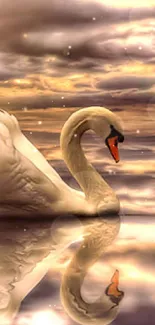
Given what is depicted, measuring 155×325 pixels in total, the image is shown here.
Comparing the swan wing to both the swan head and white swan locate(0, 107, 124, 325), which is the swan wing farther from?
the swan head

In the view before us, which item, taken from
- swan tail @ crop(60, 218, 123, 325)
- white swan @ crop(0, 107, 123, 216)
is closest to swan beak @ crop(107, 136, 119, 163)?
white swan @ crop(0, 107, 123, 216)

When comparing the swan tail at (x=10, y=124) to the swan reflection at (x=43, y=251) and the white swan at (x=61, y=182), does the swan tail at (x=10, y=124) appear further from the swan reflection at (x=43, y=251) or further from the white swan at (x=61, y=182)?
the swan reflection at (x=43, y=251)

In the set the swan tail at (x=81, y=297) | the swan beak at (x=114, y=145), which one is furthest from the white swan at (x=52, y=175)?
the swan tail at (x=81, y=297)

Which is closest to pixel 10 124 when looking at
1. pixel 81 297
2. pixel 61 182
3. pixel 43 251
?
pixel 61 182

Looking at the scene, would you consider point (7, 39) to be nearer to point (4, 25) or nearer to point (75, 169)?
point (4, 25)

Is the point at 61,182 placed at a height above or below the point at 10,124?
below

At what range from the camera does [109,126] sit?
1.61 m

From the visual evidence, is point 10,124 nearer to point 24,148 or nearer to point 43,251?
point 24,148

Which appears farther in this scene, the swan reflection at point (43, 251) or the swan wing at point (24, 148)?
the swan wing at point (24, 148)

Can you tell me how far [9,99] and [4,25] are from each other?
0.64 feet

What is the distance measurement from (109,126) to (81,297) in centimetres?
65

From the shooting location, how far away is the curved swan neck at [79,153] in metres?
1.61

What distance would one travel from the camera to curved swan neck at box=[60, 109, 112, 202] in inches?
63.5

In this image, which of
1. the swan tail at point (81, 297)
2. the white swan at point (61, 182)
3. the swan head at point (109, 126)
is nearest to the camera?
the swan tail at point (81, 297)
